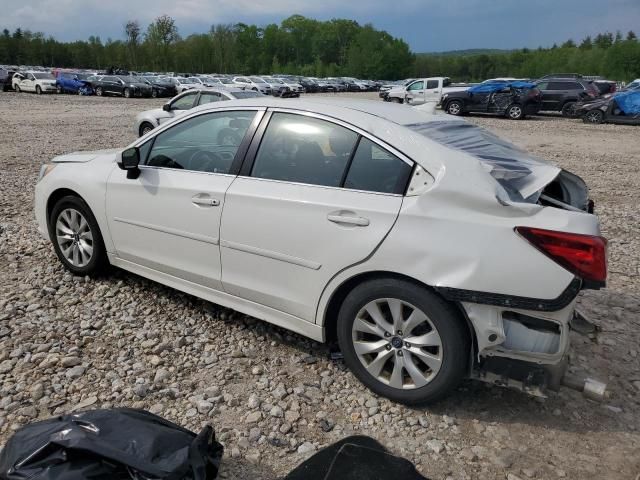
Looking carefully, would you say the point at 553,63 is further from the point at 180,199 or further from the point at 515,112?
the point at 180,199

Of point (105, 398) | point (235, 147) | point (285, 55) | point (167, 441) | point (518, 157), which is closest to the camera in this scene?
point (167, 441)

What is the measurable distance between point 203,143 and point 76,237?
1.52 m

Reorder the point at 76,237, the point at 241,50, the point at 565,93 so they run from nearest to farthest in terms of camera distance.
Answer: the point at 76,237 < the point at 565,93 < the point at 241,50

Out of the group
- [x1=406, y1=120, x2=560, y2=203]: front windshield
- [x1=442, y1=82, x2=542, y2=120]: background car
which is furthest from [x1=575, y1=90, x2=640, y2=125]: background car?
[x1=406, y1=120, x2=560, y2=203]: front windshield

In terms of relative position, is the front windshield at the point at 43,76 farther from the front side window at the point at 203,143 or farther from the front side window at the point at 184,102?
the front side window at the point at 203,143

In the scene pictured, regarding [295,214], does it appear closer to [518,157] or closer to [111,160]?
[518,157]

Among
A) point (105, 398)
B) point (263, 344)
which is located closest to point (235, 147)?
point (263, 344)

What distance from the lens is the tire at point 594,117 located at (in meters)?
21.3

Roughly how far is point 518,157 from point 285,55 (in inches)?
4608

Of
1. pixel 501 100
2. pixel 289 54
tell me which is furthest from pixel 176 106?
pixel 289 54

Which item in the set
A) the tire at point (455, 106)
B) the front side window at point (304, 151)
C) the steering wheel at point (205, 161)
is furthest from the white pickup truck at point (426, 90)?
the front side window at point (304, 151)

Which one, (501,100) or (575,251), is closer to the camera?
(575,251)

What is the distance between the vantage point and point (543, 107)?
2459 centimetres

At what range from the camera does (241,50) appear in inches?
3989
